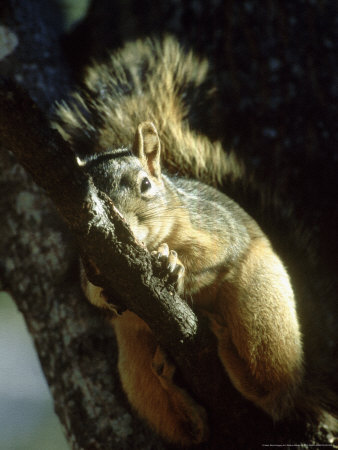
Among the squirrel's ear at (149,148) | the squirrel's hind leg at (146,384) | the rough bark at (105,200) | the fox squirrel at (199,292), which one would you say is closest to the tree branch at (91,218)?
the rough bark at (105,200)

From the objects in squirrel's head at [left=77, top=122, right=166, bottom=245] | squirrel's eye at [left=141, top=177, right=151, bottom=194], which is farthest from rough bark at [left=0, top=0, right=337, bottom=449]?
squirrel's eye at [left=141, top=177, right=151, bottom=194]

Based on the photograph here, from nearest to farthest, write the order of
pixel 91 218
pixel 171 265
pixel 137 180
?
pixel 91 218
pixel 171 265
pixel 137 180

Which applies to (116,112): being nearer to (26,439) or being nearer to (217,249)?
(217,249)

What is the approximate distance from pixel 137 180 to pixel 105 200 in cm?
37

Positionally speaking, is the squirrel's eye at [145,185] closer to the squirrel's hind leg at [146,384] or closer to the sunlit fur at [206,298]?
the sunlit fur at [206,298]

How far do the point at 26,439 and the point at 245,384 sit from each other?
2172 millimetres

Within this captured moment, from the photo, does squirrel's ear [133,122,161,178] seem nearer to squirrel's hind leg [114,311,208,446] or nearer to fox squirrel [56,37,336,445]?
fox squirrel [56,37,336,445]

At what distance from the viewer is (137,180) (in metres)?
1.29

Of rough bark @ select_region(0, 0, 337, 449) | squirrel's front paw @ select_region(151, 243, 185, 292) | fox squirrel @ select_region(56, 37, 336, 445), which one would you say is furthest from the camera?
fox squirrel @ select_region(56, 37, 336, 445)

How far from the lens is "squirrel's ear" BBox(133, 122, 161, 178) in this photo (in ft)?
4.55

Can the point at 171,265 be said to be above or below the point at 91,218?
below

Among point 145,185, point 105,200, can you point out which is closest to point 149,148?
point 145,185

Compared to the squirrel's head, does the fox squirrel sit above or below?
below

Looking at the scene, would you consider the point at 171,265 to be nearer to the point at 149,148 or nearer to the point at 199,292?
the point at 199,292
